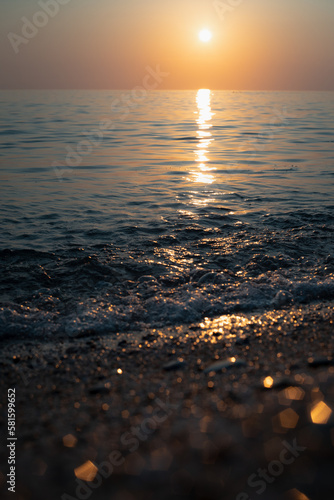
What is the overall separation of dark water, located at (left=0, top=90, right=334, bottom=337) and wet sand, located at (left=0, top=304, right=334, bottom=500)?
0.57 meters

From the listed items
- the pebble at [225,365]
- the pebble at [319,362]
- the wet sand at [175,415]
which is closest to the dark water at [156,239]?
the wet sand at [175,415]

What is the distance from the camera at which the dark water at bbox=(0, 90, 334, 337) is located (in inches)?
160

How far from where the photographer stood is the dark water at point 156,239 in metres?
4.07

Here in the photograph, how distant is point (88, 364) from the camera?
303 cm

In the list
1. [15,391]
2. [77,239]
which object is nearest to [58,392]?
[15,391]

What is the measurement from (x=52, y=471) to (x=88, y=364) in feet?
3.26

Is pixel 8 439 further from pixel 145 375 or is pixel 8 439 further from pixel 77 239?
pixel 77 239

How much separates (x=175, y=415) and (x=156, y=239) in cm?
391

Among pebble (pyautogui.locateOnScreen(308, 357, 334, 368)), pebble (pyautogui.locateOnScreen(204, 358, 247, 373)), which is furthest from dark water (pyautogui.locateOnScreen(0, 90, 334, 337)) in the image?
pebble (pyautogui.locateOnScreen(308, 357, 334, 368))

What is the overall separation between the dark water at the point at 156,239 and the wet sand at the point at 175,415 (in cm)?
57

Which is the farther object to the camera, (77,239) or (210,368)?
(77,239)

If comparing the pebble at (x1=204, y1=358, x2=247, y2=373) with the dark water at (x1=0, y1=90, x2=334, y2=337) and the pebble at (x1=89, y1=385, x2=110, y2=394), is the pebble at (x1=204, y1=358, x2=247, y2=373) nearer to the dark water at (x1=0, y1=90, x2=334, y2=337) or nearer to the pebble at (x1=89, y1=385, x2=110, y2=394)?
the pebble at (x1=89, y1=385, x2=110, y2=394)

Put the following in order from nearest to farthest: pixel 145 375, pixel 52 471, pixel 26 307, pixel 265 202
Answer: pixel 52 471 < pixel 145 375 < pixel 26 307 < pixel 265 202

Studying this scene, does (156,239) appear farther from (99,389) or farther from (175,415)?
(175,415)
